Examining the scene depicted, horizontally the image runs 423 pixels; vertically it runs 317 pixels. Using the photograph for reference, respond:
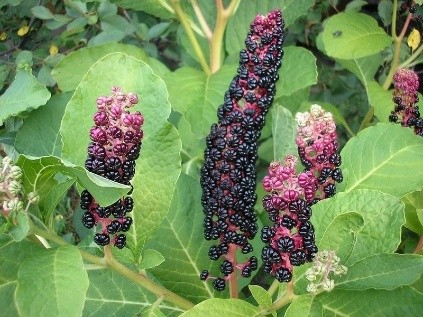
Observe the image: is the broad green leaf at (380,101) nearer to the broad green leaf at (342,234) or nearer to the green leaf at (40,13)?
the broad green leaf at (342,234)

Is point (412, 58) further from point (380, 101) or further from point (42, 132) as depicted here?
point (42, 132)

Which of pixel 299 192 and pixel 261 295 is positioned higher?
pixel 299 192

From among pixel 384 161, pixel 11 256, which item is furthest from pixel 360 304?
pixel 11 256

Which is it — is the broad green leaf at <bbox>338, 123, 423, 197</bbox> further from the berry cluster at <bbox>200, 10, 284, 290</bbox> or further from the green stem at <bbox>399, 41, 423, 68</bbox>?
the green stem at <bbox>399, 41, 423, 68</bbox>

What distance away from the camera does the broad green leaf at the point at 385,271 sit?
99 cm

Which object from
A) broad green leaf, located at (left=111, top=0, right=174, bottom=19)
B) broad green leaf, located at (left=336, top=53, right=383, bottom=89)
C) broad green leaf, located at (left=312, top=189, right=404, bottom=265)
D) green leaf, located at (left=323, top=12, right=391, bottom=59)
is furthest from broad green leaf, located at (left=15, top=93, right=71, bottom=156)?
broad green leaf, located at (left=336, top=53, right=383, bottom=89)

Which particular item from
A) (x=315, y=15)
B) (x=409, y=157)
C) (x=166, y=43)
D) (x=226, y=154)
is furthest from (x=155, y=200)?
(x=166, y=43)

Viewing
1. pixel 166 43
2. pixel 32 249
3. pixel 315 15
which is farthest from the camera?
pixel 166 43

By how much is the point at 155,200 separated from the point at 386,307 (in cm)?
43

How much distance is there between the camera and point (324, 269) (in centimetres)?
97

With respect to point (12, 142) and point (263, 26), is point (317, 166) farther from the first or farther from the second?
point (12, 142)

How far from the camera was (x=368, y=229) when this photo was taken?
1093mm

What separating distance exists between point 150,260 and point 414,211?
619mm

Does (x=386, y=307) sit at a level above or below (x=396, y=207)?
below
